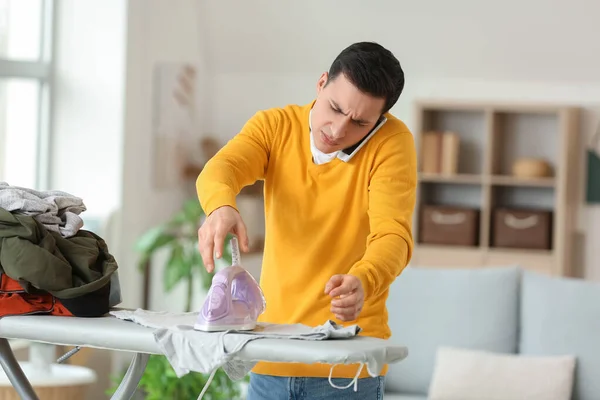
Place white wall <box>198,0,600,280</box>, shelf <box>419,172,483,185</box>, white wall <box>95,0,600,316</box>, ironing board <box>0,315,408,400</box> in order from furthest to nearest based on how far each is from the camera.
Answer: shelf <box>419,172,483,185</box> < white wall <box>198,0,600,280</box> < white wall <box>95,0,600,316</box> < ironing board <box>0,315,408,400</box>

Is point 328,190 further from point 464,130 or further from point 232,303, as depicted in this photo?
point 464,130

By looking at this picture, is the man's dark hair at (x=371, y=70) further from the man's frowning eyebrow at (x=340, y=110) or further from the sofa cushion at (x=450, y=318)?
the sofa cushion at (x=450, y=318)

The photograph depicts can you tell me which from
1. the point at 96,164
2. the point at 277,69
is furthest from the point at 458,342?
the point at 277,69

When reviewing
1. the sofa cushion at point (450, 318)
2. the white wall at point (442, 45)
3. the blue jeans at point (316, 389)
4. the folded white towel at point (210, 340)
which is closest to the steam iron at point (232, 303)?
the folded white towel at point (210, 340)

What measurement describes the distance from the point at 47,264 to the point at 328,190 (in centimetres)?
49

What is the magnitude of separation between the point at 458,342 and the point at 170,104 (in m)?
2.16

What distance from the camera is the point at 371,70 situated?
158cm

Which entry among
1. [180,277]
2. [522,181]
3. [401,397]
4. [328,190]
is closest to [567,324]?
[401,397]

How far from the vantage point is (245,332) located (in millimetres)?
1502

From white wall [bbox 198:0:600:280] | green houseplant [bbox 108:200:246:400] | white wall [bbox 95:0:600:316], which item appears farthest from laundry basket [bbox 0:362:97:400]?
white wall [bbox 198:0:600:280]

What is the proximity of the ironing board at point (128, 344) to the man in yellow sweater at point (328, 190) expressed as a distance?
189 mm

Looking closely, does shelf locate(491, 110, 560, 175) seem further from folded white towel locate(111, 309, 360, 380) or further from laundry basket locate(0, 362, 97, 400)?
folded white towel locate(111, 309, 360, 380)

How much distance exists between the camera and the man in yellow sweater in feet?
5.23

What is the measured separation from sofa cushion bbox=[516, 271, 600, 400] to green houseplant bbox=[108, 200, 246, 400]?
1188 mm
